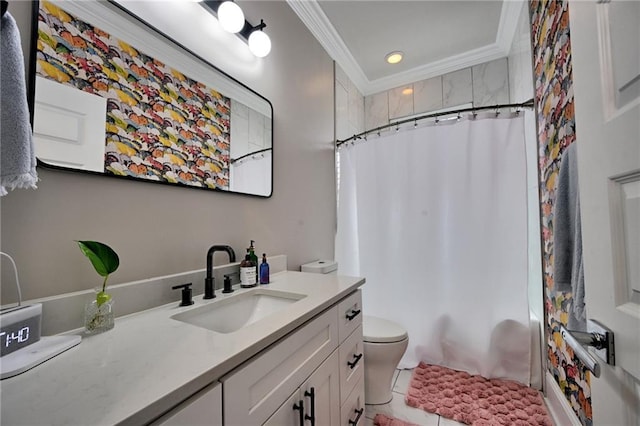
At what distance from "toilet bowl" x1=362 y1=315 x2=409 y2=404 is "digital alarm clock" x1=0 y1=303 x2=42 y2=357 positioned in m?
1.33

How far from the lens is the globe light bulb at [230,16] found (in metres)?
1.22

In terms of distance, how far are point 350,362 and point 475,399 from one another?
1.00m

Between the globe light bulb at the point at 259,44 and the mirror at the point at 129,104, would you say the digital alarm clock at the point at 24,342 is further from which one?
the globe light bulb at the point at 259,44

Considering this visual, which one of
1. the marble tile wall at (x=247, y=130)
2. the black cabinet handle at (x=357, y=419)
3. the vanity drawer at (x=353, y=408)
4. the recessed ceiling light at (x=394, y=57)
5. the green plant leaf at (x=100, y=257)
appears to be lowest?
the black cabinet handle at (x=357, y=419)

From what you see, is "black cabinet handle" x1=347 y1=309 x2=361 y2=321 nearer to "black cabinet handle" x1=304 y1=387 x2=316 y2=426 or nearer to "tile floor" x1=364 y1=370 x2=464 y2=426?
"black cabinet handle" x1=304 y1=387 x2=316 y2=426

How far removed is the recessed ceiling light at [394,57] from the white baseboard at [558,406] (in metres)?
2.61

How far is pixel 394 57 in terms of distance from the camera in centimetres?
240

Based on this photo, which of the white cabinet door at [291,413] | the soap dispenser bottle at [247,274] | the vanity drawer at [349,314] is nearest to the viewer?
the white cabinet door at [291,413]

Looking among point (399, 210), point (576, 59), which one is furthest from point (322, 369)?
point (399, 210)

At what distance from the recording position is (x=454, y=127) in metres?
1.84

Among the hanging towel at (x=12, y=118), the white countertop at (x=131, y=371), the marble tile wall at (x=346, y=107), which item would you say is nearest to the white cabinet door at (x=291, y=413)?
the white countertop at (x=131, y=371)

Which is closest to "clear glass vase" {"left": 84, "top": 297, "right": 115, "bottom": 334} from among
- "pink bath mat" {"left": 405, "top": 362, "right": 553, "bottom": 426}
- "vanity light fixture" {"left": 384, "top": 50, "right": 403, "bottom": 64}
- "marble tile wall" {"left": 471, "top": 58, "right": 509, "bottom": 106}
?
"pink bath mat" {"left": 405, "top": 362, "right": 553, "bottom": 426}

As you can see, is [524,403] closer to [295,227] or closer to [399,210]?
[399,210]

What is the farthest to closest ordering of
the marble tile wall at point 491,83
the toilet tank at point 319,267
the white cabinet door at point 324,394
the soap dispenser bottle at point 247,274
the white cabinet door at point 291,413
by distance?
1. the marble tile wall at point 491,83
2. the toilet tank at point 319,267
3. the soap dispenser bottle at point 247,274
4. the white cabinet door at point 324,394
5. the white cabinet door at point 291,413
